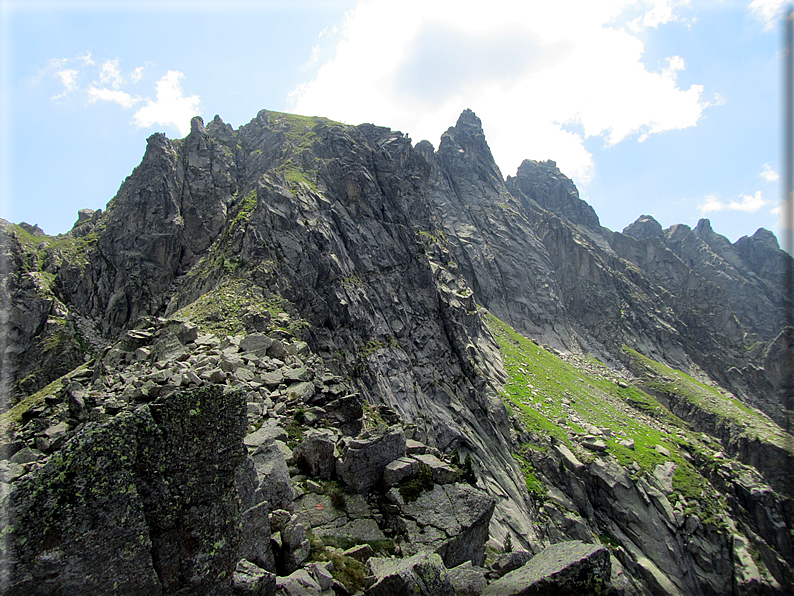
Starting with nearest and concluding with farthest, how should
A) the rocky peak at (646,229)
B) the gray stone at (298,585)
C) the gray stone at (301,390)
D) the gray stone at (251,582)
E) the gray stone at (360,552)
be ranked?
the gray stone at (251,582) < the gray stone at (298,585) < the gray stone at (360,552) < the gray stone at (301,390) < the rocky peak at (646,229)

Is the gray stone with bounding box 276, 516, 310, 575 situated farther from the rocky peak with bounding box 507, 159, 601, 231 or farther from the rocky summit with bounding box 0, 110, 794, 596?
the rocky peak with bounding box 507, 159, 601, 231

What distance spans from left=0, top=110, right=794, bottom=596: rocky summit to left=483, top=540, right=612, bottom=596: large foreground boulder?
63 mm

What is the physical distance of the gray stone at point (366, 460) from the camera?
13422 mm

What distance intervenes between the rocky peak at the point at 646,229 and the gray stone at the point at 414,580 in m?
217

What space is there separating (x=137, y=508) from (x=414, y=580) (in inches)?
219

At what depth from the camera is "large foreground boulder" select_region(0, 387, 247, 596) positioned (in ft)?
18.2

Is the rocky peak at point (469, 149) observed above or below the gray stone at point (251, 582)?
above

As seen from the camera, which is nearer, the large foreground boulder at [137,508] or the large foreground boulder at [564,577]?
the large foreground boulder at [137,508]

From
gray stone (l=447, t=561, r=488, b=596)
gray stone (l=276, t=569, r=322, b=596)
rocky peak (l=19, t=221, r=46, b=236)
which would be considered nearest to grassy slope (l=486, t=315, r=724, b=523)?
gray stone (l=447, t=561, r=488, b=596)

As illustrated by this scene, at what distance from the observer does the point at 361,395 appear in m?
38.9

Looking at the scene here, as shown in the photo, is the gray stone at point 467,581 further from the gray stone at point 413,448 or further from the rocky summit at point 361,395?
the gray stone at point 413,448

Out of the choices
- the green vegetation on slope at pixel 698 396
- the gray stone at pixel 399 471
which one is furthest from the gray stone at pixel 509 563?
the green vegetation on slope at pixel 698 396

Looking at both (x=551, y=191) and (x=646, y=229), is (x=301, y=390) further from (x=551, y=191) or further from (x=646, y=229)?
(x=646, y=229)

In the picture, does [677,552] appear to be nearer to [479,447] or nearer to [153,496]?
[479,447]
